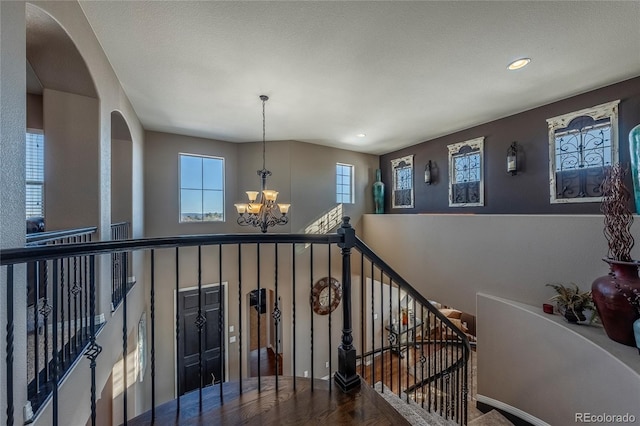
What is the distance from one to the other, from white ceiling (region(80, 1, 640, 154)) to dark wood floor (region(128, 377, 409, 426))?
272 centimetres

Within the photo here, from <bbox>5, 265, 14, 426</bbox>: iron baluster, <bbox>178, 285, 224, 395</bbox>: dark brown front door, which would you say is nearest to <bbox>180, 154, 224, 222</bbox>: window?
<bbox>178, 285, 224, 395</bbox>: dark brown front door

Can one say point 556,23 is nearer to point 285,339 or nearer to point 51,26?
point 51,26

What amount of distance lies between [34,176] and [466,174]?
6.69m

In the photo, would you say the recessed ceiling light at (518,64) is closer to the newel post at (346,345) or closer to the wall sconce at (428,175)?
the newel post at (346,345)

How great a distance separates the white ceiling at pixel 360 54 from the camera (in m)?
2.11

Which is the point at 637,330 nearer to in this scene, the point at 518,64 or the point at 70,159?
the point at 518,64

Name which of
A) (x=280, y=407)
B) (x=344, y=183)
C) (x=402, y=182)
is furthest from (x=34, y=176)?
(x=402, y=182)

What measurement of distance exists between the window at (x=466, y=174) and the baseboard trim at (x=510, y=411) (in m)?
3.09

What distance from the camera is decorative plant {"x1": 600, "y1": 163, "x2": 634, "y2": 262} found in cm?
243

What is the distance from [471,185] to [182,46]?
200 inches

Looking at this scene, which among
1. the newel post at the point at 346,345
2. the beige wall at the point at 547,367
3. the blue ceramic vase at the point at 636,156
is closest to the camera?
the newel post at the point at 346,345

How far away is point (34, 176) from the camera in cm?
320

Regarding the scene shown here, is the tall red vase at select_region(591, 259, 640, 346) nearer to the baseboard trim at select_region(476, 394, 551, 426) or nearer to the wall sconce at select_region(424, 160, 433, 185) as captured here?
the baseboard trim at select_region(476, 394, 551, 426)

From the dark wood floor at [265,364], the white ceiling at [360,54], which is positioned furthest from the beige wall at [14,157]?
the dark wood floor at [265,364]
